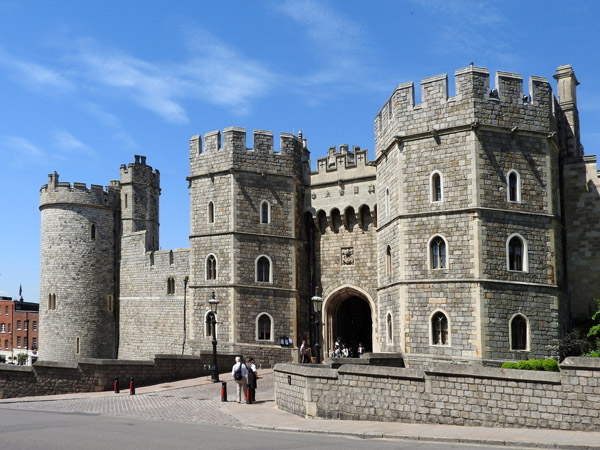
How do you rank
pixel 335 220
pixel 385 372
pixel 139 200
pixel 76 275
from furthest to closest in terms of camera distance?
pixel 139 200 < pixel 76 275 < pixel 335 220 < pixel 385 372

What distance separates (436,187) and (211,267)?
10.8 meters

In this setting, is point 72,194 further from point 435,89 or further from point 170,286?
point 435,89

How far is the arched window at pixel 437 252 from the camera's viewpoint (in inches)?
945

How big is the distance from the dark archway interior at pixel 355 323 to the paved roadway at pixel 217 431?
11369mm

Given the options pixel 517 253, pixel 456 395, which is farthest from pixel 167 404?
pixel 517 253

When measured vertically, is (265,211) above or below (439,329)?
above

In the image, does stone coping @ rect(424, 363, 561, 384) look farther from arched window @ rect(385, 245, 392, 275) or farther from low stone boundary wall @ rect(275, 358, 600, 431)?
arched window @ rect(385, 245, 392, 275)

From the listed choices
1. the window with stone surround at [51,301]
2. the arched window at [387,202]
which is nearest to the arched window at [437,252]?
the arched window at [387,202]

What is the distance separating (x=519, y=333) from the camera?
23.4 metres

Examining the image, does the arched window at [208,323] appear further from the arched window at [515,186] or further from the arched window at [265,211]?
the arched window at [515,186]

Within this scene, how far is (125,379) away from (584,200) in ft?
59.8

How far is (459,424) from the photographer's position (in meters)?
15.3

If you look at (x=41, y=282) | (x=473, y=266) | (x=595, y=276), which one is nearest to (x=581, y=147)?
(x=595, y=276)

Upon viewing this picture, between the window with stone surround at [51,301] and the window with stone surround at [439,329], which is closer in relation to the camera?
the window with stone surround at [439,329]
